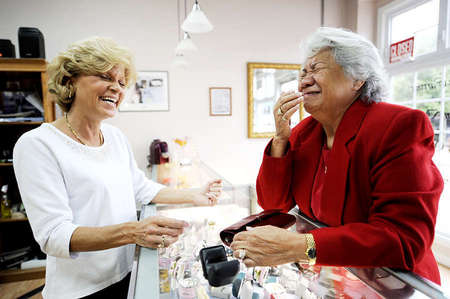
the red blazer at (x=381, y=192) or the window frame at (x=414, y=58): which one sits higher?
the window frame at (x=414, y=58)

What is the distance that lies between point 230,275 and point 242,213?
103 cm

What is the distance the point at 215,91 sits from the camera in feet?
12.9

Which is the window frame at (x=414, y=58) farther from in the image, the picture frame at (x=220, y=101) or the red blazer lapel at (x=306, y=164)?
the red blazer lapel at (x=306, y=164)

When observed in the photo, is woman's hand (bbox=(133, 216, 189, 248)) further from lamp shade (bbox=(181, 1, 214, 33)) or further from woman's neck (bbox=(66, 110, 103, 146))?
lamp shade (bbox=(181, 1, 214, 33))

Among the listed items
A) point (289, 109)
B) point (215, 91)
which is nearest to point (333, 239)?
point (289, 109)

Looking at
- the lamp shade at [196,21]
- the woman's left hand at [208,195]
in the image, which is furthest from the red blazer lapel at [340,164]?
the lamp shade at [196,21]

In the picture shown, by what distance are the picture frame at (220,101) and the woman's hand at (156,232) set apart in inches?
123

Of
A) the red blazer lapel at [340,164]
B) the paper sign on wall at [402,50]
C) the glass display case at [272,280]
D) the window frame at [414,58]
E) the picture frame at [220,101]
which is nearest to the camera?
the glass display case at [272,280]

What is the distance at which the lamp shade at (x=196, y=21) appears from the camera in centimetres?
216

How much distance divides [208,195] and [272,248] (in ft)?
2.53

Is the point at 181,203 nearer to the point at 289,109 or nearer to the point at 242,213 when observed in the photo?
the point at 242,213

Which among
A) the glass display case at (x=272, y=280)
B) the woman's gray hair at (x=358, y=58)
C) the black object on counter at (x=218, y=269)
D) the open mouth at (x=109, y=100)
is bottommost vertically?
the glass display case at (x=272, y=280)

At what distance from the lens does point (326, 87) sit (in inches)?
39.6

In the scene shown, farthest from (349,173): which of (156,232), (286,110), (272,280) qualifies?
(156,232)
